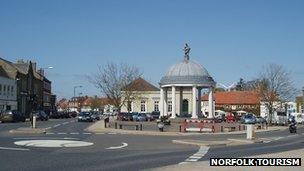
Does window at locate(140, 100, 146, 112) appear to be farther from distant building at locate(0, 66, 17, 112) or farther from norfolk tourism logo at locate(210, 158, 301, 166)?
norfolk tourism logo at locate(210, 158, 301, 166)

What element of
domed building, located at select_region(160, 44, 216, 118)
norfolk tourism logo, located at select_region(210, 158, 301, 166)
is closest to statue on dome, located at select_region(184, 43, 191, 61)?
domed building, located at select_region(160, 44, 216, 118)

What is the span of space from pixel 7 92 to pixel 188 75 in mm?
33994

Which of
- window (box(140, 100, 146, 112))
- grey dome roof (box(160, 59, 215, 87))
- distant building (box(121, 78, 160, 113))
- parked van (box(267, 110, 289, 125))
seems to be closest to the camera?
grey dome roof (box(160, 59, 215, 87))

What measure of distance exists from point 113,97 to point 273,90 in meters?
27.9

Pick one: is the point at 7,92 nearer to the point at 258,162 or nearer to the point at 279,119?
the point at 279,119

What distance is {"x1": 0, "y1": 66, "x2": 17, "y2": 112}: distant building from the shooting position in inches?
3457

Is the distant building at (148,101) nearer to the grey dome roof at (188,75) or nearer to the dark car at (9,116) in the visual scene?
the grey dome roof at (188,75)

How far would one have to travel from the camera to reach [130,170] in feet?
54.7

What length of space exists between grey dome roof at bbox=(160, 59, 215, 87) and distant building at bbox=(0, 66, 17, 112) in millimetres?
28025

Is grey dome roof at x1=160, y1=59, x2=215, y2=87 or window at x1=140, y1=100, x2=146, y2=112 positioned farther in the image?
window at x1=140, y1=100, x2=146, y2=112

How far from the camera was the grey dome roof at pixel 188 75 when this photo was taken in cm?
7288

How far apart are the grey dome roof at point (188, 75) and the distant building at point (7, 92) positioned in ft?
91.9

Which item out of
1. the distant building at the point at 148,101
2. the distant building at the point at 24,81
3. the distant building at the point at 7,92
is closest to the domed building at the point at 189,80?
the distant building at the point at 24,81

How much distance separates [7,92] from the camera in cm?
9069
